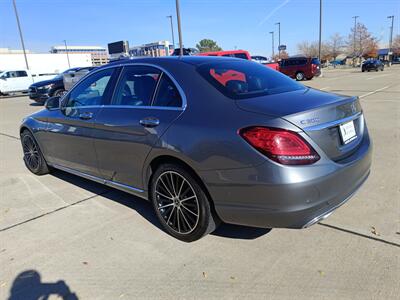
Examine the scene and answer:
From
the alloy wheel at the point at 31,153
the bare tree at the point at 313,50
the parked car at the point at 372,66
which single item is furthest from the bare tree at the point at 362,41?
the alloy wheel at the point at 31,153

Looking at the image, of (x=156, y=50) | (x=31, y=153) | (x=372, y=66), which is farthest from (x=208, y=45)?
(x=31, y=153)

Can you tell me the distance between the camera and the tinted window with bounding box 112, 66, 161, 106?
3.43 metres

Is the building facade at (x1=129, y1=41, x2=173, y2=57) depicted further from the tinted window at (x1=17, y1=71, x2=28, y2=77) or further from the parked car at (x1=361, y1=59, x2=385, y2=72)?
the parked car at (x1=361, y1=59, x2=385, y2=72)

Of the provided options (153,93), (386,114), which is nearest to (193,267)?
(153,93)

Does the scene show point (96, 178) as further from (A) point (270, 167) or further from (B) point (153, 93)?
(A) point (270, 167)

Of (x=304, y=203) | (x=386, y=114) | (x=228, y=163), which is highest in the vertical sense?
(x=228, y=163)

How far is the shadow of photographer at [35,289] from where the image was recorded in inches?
103

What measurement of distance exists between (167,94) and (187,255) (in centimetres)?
144

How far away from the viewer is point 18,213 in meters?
4.11

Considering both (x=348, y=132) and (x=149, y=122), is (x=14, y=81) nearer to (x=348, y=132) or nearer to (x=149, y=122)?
(x=149, y=122)

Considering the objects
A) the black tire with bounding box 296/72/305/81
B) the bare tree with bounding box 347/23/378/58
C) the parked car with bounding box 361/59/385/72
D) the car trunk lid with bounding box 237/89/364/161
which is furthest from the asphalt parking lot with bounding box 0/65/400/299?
the bare tree with bounding box 347/23/378/58

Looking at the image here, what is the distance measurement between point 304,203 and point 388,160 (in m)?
3.44

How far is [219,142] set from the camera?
2689 mm

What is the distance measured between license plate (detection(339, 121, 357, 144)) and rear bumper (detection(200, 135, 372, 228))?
0.54 ft
